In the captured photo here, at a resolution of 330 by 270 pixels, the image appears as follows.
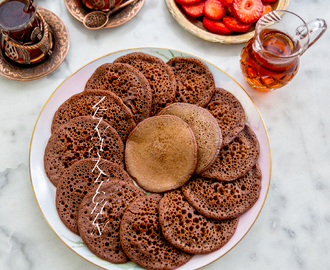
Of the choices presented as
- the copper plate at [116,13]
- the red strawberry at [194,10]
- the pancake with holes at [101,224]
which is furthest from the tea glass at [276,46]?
the pancake with holes at [101,224]

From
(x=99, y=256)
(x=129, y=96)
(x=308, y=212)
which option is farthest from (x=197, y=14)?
(x=99, y=256)

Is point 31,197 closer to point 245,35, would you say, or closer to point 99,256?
point 99,256

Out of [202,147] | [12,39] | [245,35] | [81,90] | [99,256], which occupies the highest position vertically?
[12,39]

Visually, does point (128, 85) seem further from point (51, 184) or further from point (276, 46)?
point (276, 46)

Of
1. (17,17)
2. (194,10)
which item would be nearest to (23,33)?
(17,17)

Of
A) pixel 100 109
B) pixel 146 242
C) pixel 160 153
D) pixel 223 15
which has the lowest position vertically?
pixel 146 242

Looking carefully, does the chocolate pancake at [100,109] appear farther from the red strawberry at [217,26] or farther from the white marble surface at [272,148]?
the red strawberry at [217,26]
